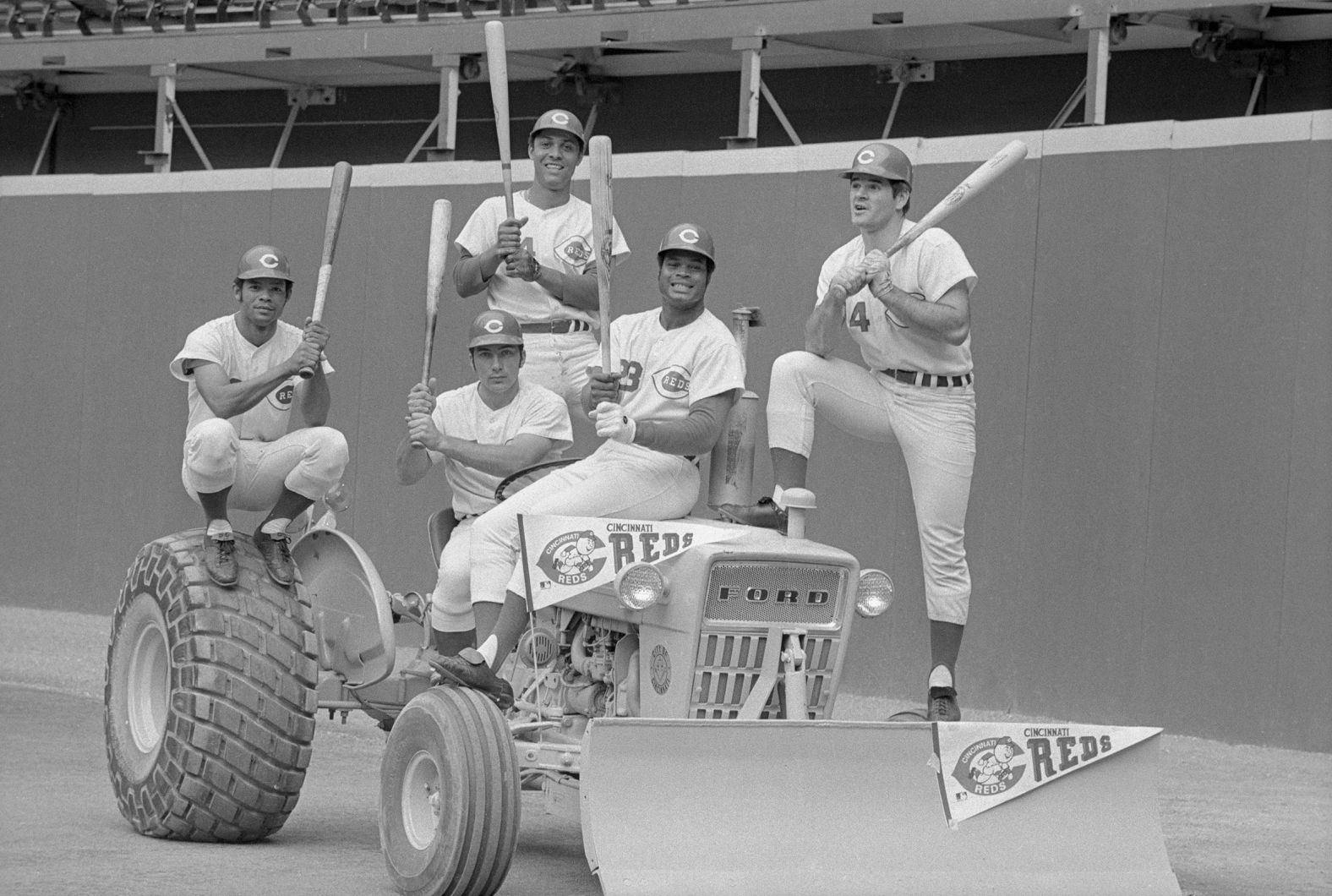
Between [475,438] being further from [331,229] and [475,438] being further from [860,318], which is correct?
[860,318]

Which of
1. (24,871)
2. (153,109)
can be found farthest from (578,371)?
(153,109)

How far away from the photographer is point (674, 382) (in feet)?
23.0

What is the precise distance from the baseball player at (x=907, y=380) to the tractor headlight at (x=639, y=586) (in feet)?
4.29

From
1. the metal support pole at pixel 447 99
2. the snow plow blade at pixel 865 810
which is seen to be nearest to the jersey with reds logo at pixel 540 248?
the snow plow blade at pixel 865 810

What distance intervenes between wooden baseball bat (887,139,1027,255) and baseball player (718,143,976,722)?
0.07 m

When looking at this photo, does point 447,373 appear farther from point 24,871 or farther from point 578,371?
point 24,871

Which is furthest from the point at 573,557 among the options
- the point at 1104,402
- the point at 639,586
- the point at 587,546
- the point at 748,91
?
the point at 748,91

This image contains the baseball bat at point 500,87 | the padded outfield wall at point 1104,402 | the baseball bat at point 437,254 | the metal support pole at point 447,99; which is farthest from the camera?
the metal support pole at point 447,99

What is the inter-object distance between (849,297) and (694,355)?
3.04 ft

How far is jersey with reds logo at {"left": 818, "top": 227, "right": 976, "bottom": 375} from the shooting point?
7.59 m

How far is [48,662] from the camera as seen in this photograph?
492 inches

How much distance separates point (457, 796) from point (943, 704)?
2.05 metres

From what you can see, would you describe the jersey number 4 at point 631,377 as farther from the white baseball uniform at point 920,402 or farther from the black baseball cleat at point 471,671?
the black baseball cleat at point 471,671

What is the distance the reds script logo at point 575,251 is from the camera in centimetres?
873
